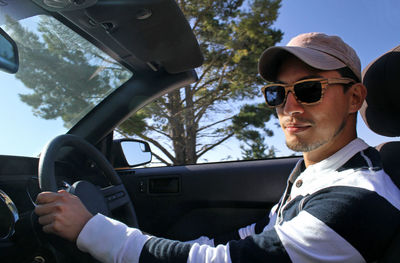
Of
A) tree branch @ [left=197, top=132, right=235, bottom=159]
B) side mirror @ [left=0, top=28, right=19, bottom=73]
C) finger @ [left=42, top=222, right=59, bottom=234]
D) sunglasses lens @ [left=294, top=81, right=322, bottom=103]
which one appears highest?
side mirror @ [left=0, top=28, right=19, bottom=73]

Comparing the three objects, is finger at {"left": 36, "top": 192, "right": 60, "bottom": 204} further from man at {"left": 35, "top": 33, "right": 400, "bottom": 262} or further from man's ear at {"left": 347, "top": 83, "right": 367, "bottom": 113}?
man's ear at {"left": 347, "top": 83, "right": 367, "bottom": 113}

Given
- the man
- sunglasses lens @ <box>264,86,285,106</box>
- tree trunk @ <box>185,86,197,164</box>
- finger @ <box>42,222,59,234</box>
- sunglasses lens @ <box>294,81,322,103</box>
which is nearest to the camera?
the man

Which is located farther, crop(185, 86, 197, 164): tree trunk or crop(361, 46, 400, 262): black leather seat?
crop(185, 86, 197, 164): tree trunk

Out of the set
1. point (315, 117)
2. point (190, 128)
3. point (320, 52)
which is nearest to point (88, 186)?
point (315, 117)

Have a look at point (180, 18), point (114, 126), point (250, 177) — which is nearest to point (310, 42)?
point (180, 18)

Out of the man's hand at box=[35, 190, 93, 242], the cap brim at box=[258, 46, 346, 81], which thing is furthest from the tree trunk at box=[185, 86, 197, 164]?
the man's hand at box=[35, 190, 93, 242]

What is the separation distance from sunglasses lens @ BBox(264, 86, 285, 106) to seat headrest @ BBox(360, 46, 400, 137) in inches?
16.4

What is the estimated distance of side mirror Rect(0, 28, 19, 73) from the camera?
143cm

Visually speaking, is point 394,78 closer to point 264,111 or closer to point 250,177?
point 250,177

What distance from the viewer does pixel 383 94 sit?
1.51 meters

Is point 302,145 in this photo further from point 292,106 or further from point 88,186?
point 88,186

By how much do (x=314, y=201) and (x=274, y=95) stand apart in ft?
2.14

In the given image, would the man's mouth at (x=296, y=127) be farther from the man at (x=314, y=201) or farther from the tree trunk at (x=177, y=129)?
the tree trunk at (x=177, y=129)

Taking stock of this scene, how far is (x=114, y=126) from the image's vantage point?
2.42 metres
